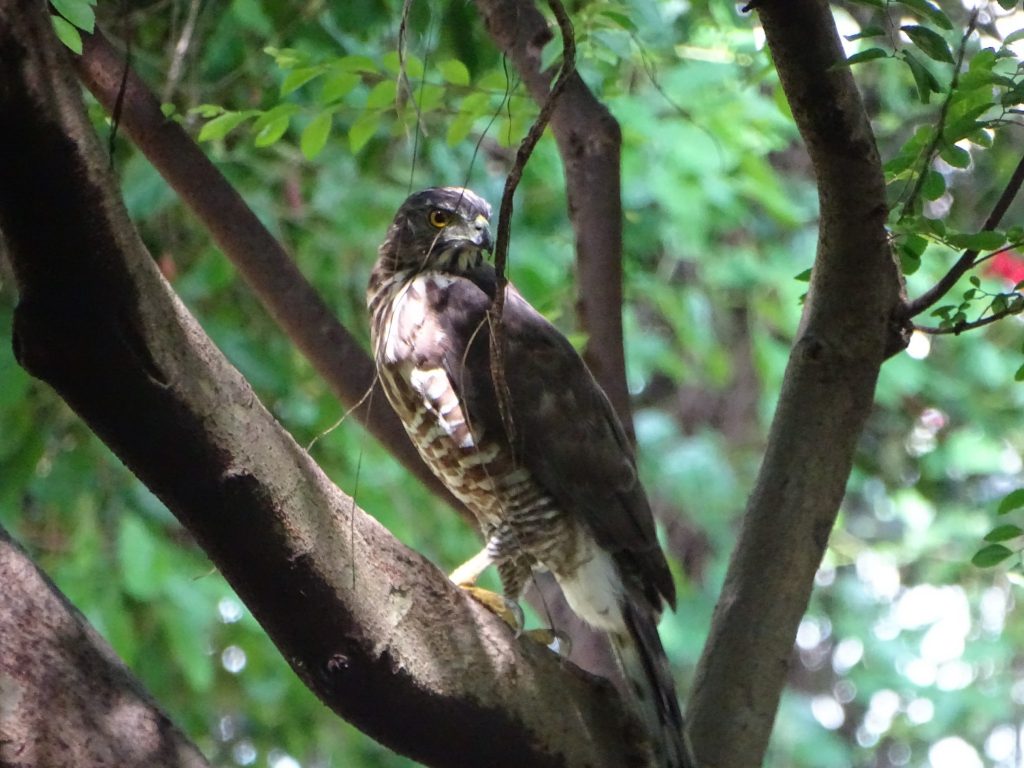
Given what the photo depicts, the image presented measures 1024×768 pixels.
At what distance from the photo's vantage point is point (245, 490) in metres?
1.91

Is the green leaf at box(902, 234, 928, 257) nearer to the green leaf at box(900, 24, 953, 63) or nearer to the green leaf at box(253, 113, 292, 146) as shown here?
the green leaf at box(900, 24, 953, 63)

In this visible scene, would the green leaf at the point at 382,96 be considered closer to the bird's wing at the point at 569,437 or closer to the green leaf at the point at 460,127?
the green leaf at the point at 460,127

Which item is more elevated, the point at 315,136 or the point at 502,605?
the point at 315,136

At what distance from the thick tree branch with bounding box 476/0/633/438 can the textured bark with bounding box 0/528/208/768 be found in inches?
59.7

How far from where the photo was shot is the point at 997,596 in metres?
8.45

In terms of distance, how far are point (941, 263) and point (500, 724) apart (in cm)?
382

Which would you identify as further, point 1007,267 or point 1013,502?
point 1007,267

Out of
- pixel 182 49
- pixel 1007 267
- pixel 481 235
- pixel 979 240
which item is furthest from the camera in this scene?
pixel 1007 267

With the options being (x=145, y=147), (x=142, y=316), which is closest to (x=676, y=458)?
(x=145, y=147)

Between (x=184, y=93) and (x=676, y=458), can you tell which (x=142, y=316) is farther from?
(x=676, y=458)

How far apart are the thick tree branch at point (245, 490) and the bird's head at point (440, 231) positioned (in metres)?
1.27

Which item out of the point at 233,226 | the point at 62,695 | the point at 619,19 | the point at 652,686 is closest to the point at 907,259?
the point at 619,19

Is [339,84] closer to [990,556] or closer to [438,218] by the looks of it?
[438,218]

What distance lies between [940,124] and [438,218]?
1.73m
